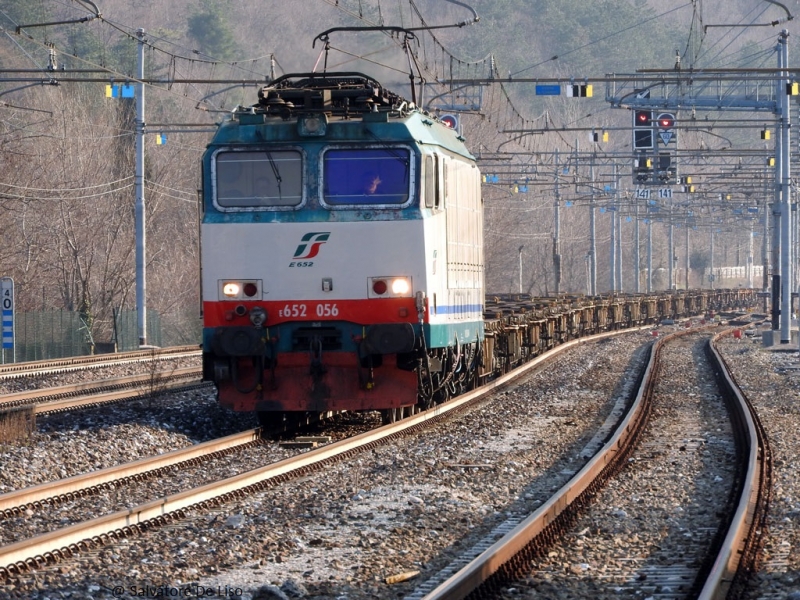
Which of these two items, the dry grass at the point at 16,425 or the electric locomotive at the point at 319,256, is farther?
the electric locomotive at the point at 319,256

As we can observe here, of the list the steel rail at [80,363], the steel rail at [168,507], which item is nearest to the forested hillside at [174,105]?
the steel rail at [80,363]

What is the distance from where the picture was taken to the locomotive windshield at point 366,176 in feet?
44.7

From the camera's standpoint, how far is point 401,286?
1354cm

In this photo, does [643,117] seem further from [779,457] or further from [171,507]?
[171,507]

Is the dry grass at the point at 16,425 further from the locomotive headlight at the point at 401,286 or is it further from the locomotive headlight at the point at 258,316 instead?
the locomotive headlight at the point at 401,286

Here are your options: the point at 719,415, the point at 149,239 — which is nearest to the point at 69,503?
the point at 719,415

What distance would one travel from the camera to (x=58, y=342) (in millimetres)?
37688

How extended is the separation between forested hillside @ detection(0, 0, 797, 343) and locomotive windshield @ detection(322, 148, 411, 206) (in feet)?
18.4

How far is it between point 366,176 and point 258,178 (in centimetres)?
119

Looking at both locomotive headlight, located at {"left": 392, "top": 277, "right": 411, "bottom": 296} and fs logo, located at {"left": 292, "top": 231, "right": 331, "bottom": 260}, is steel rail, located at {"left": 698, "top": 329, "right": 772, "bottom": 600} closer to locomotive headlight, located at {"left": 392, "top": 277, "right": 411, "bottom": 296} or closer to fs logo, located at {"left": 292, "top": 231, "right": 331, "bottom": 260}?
locomotive headlight, located at {"left": 392, "top": 277, "right": 411, "bottom": 296}

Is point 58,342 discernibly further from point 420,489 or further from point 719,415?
point 420,489

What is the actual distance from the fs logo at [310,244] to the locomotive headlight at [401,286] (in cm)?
88

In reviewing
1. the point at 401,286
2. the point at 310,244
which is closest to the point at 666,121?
the point at 401,286

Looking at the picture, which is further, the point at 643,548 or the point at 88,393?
the point at 88,393
